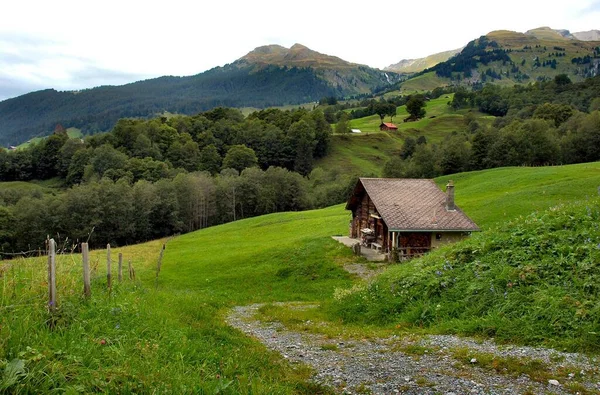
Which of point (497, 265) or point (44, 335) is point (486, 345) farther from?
point (44, 335)

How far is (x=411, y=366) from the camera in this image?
8828 mm

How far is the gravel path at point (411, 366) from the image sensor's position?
7.60m

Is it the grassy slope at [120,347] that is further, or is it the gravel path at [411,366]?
the gravel path at [411,366]

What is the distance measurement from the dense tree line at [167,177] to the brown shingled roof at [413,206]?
53.8 m

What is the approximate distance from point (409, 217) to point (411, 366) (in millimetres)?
26422

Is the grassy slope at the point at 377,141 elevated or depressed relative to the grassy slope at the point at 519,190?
elevated

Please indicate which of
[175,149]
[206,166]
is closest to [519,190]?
[206,166]

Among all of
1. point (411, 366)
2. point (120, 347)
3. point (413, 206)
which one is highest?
point (120, 347)

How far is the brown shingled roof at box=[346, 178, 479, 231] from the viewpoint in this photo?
33.6 metres

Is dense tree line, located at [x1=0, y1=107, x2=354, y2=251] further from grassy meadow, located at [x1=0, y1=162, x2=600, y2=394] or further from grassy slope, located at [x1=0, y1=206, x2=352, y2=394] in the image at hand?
grassy slope, located at [x1=0, y1=206, x2=352, y2=394]

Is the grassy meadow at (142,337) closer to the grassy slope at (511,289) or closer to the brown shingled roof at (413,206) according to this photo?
the grassy slope at (511,289)

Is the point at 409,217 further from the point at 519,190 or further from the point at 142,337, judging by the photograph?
the point at 142,337

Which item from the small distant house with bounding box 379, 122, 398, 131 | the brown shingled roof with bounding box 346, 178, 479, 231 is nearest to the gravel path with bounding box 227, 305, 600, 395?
the brown shingled roof with bounding box 346, 178, 479, 231

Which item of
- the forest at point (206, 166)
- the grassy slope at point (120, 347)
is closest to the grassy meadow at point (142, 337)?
the grassy slope at point (120, 347)
